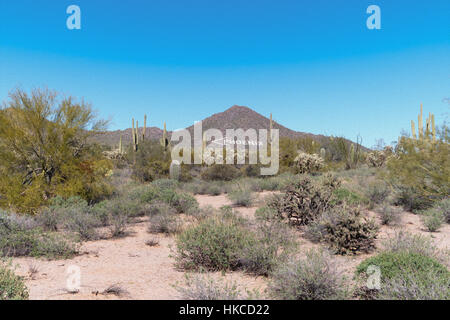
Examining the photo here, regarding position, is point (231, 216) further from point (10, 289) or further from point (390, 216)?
point (10, 289)

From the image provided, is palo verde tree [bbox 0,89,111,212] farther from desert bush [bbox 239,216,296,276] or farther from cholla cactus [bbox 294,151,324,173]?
cholla cactus [bbox 294,151,324,173]

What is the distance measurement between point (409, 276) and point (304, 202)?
15.8ft

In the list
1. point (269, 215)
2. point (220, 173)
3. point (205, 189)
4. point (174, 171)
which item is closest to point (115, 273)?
point (269, 215)

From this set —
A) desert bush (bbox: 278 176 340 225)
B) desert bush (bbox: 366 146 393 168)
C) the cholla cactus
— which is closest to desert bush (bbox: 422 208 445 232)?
desert bush (bbox: 278 176 340 225)

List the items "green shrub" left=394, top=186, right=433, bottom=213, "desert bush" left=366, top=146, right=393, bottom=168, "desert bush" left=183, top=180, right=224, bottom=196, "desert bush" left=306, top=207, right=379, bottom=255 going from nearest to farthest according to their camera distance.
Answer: "desert bush" left=306, top=207, right=379, bottom=255
"green shrub" left=394, top=186, right=433, bottom=213
"desert bush" left=183, top=180, right=224, bottom=196
"desert bush" left=366, top=146, right=393, bottom=168

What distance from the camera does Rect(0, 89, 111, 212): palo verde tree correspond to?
32.3ft

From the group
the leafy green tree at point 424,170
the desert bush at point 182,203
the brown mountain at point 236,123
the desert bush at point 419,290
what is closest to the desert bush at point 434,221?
the leafy green tree at point 424,170

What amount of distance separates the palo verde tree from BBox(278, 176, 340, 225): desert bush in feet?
23.4

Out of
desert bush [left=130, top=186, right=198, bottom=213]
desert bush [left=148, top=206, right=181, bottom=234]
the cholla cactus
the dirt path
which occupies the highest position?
the cholla cactus

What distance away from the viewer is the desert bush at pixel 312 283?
3.88 meters

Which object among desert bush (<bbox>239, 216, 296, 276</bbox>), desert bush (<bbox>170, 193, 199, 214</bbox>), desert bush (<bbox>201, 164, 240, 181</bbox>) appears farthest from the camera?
desert bush (<bbox>201, 164, 240, 181</bbox>)

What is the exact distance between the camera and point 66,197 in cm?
1032

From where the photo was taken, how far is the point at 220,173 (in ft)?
69.3
